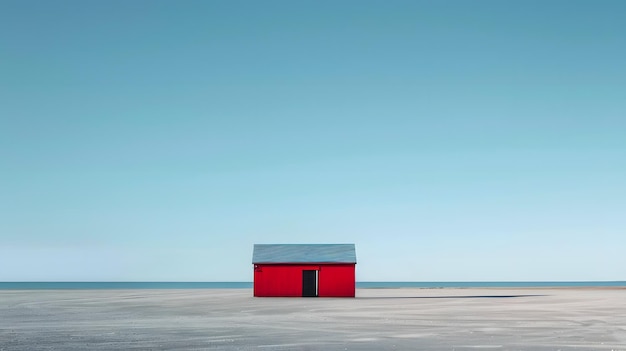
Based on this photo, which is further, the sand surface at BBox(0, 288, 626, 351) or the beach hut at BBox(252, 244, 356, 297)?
the beach hut at BBox(252, 244, 356, 297)

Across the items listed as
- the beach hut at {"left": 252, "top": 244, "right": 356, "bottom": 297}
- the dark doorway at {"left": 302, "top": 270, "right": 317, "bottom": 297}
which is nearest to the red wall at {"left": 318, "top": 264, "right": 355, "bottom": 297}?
the beach hut at {"left": 252, "top": 244, "right": 356, "bottom": 297}

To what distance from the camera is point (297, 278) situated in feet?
182

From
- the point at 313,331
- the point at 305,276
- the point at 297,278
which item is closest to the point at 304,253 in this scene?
the point at 305,276

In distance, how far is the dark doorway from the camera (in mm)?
55656

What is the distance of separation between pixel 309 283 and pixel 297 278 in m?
1.00

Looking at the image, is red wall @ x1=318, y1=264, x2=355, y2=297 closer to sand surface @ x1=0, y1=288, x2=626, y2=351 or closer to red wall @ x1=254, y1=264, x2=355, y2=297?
red wall @ x1=254, y1=264, x2=355, y2=297

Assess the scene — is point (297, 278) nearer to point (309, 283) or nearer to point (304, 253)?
point (309, 283)

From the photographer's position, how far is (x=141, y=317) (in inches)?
1307

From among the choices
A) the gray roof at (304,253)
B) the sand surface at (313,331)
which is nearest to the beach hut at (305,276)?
→ the gray roof at (304,253)

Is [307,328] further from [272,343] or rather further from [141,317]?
[141,317]

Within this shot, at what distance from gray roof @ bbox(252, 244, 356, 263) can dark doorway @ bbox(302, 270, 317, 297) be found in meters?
1.07

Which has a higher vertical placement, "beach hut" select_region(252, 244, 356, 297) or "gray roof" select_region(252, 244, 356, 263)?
"gray roof" select_region(252, 244, 356, 263)

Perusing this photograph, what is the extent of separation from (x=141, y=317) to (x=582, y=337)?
18685mm

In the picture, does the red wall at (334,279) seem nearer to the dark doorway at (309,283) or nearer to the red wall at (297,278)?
the red wall at (297,278)
